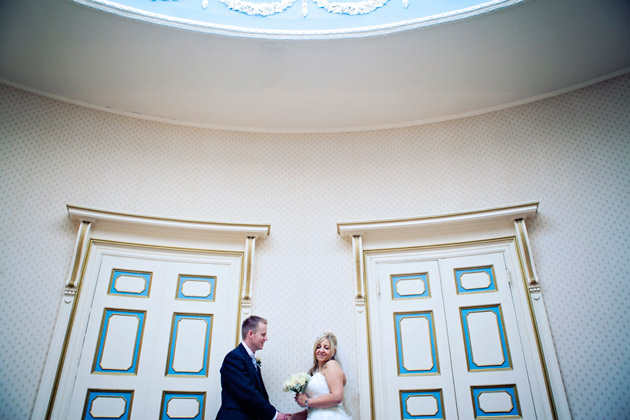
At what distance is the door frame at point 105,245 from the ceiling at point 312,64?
54.8 inches

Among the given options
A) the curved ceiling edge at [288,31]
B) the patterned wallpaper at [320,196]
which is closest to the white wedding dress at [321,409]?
the patterned wallpaper at [320,196]

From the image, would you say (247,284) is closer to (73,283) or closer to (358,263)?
(358,263)

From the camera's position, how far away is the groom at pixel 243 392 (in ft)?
11.4

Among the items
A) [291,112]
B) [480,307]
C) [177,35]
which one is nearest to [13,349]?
[177,35]

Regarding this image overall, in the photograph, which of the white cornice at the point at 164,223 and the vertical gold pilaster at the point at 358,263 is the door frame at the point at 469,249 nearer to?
the vertical gold pilaster at the point at 358,263

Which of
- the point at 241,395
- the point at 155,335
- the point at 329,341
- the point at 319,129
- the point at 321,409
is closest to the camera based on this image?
the point at 241,395

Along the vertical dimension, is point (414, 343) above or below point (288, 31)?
below

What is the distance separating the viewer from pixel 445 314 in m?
4.44

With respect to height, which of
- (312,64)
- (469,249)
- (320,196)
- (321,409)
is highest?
(312,64)

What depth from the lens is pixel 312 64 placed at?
470 cm

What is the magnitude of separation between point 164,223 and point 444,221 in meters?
2.78

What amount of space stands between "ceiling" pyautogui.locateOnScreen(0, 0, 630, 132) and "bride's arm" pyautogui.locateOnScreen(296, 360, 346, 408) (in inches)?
111

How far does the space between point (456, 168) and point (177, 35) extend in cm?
315

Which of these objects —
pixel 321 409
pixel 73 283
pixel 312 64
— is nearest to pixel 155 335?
pixel 73 283
